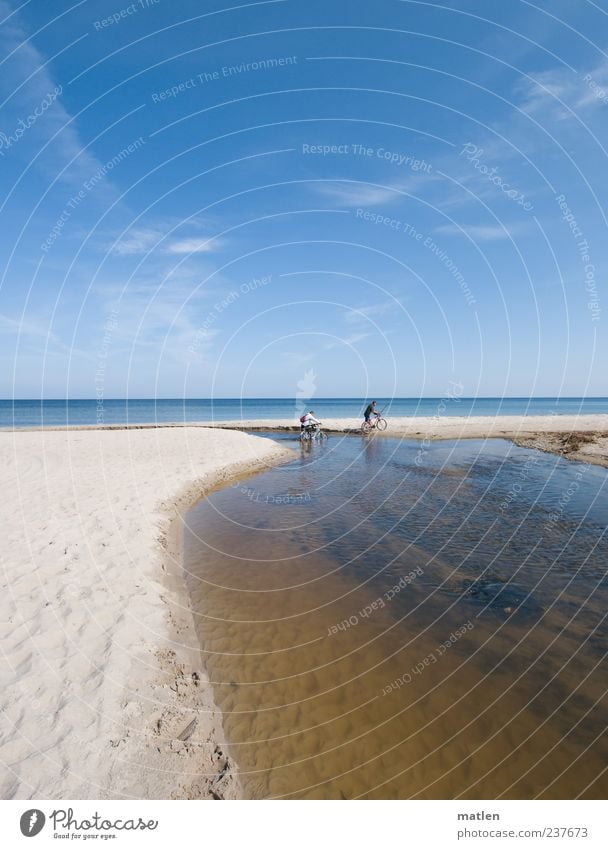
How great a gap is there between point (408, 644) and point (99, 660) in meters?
5.20

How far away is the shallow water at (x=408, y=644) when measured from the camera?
462 centimetres

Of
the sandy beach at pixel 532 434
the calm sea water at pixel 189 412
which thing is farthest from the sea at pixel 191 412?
the sandy beach at pixel 532 434

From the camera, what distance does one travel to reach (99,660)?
580 centimetres

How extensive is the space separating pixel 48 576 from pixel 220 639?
4.01 metres

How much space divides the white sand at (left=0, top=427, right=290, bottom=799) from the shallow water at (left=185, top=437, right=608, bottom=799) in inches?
21.2

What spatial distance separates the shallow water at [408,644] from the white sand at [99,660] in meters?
0.54

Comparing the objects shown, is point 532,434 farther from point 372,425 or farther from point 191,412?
point 191,412

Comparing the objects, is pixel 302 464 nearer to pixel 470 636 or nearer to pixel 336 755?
pixel 470 636

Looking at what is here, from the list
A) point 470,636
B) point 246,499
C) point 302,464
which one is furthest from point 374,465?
point 470,636

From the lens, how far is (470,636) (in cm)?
732

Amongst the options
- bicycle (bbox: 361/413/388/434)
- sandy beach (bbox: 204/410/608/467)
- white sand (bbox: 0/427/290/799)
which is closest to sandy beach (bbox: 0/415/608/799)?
white sand (bbox: 0/427/290/799)

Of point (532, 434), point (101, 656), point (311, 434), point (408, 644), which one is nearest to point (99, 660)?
point (101, 656)

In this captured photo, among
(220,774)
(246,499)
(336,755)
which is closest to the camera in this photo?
(220,774)

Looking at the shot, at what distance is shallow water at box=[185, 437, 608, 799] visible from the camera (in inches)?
182
